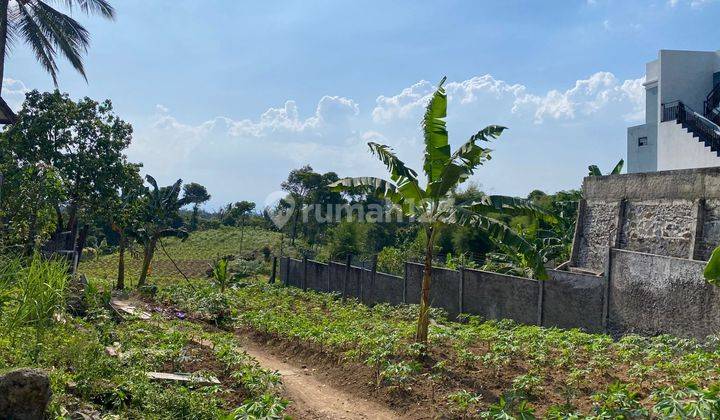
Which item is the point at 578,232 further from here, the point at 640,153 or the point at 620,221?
the point at 640,153

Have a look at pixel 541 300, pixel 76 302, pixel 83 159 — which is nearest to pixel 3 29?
pixel 83 159

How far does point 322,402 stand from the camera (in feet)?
26.1

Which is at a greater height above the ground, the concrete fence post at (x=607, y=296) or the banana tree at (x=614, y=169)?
the banana tree at (x=614, y=169)

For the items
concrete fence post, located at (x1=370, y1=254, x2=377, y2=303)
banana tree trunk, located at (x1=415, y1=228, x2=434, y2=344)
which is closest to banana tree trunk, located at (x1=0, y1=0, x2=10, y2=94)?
concrete fence post, located at (x1=370, y1=254, x2=377, y2=303)

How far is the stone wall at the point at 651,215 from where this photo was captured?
11.1 meters

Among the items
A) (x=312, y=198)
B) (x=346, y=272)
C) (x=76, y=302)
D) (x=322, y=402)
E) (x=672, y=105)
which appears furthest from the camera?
(x=312, y=198)

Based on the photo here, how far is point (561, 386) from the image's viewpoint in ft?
23.4

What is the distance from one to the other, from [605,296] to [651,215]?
2.76m

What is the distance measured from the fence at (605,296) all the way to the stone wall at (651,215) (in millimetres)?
1698

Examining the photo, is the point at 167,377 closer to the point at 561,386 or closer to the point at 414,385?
the point at 414,385

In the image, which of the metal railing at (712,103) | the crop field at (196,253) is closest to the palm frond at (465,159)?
the metal railing at (712,103)

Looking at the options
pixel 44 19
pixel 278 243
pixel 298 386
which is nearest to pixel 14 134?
pixel 44 19

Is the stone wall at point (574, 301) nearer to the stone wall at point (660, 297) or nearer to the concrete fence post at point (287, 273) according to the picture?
the stone wall at point (660, 297)

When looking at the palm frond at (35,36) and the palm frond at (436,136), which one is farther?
the palm frond at (35,36)
